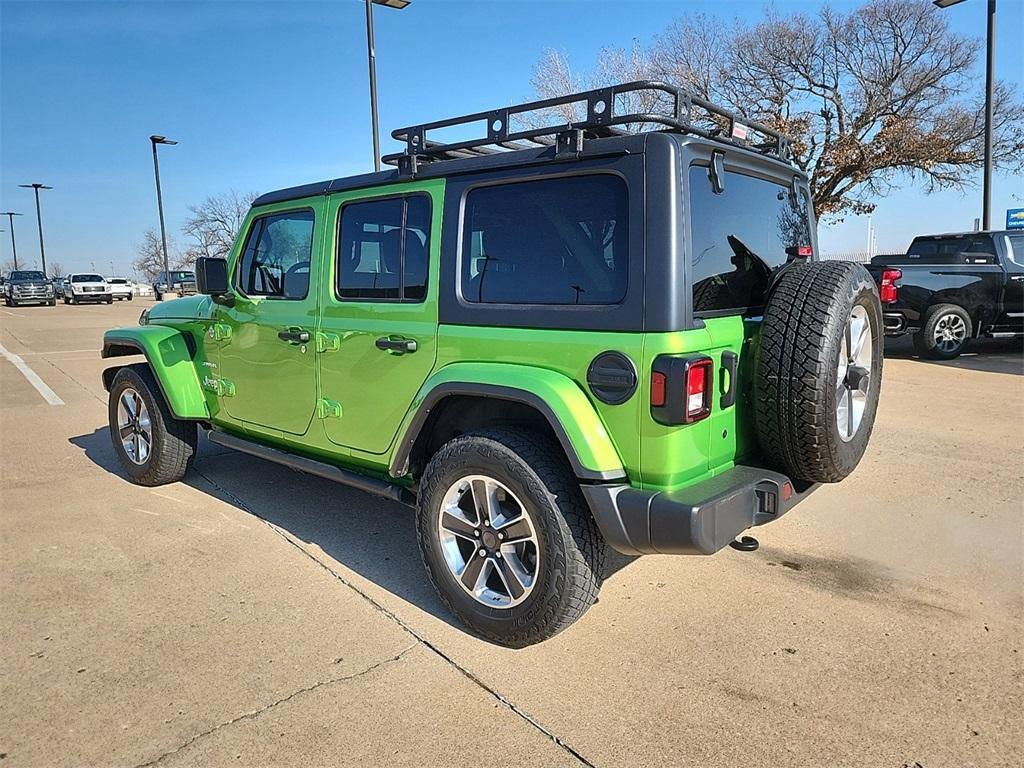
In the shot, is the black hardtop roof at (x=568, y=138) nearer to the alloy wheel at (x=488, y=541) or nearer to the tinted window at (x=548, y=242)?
the tinted window at (x=548, y=242)

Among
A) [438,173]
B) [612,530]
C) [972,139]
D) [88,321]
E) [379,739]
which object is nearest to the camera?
[379,739]

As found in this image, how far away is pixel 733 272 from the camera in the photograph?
3.08 meters

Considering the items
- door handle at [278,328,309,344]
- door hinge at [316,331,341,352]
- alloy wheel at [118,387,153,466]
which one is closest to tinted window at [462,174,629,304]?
door hinge at [316,331,341,352]

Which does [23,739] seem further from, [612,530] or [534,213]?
[534,213]

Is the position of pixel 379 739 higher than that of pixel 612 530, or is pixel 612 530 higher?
pixel 612 530

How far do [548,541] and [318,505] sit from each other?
95.0 inches

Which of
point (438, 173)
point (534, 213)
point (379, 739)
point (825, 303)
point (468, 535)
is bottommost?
point (379, 739)

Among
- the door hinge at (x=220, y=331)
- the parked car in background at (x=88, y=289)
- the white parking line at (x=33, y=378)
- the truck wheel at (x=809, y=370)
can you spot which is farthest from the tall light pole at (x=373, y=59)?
the parked car in background at (x=88, y=289)

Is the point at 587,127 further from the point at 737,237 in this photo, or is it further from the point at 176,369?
the point at 176,369

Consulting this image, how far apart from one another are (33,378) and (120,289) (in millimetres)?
34329

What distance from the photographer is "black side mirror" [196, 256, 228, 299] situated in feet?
14.3

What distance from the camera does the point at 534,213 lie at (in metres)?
2.98

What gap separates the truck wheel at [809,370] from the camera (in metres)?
2.77

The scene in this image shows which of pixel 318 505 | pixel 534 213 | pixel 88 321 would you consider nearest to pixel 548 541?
pixel 534 213
